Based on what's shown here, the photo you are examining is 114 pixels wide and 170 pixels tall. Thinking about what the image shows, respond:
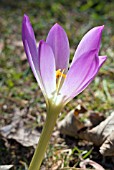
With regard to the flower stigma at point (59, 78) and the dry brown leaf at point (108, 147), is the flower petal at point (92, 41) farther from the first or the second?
the dry brown leaf at point (108, 147)

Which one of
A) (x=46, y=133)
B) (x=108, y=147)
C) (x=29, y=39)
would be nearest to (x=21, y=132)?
(x=108, y=147)

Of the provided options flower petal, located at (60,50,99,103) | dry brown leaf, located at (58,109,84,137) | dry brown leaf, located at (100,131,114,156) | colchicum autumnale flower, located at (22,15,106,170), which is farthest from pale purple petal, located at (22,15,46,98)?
dry brown leaf, located at (58,109,84,137)

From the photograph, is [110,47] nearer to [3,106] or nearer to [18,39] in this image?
[18,39]

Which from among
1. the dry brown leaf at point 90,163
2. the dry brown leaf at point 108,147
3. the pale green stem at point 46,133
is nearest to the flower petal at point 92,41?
the pale green stem at point 46,133

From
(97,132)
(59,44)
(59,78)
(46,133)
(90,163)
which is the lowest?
(90,163)

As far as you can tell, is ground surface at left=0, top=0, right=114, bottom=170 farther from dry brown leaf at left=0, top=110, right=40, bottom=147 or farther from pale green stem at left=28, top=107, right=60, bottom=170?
pale green stem at left=28, top=107, right=60, bottom=170

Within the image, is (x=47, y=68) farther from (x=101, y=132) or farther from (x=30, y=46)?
(x=101, y=132)
